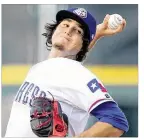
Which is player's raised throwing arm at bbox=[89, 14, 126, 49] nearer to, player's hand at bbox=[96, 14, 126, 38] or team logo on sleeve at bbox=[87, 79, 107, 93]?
player's hand at bbox=[96, 14, 126, 38]

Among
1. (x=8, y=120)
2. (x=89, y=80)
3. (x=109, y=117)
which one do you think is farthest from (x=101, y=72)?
(x=8, y=120)

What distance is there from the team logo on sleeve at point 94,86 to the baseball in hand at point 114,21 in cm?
25

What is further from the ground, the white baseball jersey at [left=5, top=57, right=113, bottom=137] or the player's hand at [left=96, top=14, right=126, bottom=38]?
the player's hand at [left=96, top=14, right=126, bottom=38]

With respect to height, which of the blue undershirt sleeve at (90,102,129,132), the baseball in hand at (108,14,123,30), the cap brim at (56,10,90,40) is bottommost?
the blue undershirt sleeve at (90,102,129,132)

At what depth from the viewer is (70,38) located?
69.8 inches

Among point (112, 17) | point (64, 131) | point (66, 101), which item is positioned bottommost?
point (64, 131)

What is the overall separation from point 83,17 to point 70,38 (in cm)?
10

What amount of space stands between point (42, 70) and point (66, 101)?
0.16 metres

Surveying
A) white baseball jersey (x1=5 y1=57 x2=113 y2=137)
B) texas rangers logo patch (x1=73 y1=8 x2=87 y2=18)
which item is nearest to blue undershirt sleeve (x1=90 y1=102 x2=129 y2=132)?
white baseball jersey (x1=5 y1=57 x2=113 y2=137)

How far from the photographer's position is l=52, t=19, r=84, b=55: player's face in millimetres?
1771

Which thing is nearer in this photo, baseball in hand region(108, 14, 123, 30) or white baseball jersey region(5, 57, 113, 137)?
white baseball jersey region(5, 57, 113, 137)

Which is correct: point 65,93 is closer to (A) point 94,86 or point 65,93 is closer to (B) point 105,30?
(A) point 94,86
